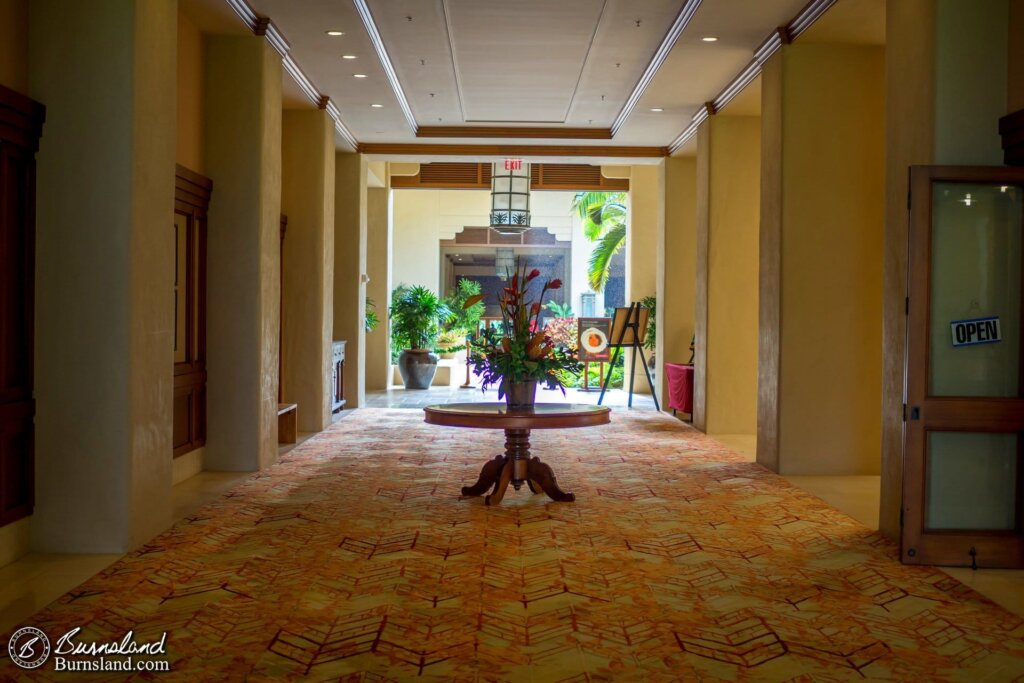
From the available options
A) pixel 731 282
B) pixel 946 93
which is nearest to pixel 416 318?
pixel 731 282

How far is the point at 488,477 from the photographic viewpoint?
21.8 ft

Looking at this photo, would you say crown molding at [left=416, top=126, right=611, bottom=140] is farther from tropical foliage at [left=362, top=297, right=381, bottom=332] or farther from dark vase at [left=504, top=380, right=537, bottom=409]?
dark vase at [left=504, top=380, right=537, bottom=409]

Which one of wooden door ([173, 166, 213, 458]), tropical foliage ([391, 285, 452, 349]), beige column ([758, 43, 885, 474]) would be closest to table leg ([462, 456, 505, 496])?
wooden door ([173, 166, 213, 458])

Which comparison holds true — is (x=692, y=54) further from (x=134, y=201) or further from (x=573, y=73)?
(x=134, y=201)

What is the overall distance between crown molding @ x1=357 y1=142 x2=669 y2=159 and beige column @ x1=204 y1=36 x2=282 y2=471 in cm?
536

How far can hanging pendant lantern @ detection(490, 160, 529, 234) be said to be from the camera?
1391 centimetres

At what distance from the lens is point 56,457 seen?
510 centimetres

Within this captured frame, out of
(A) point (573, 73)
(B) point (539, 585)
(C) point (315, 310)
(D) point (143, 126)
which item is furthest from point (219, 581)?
(A) point (573, 73)

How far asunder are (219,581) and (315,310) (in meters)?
6.15

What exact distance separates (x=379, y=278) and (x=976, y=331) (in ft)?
39.7

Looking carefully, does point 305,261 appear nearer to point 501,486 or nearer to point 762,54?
point 501,486

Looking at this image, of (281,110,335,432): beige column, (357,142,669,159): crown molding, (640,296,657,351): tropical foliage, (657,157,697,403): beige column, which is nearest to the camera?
(281,110,335,432): beige column

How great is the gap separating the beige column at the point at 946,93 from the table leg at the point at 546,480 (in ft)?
6.87

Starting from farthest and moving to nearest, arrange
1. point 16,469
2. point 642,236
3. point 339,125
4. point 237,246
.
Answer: point 642,236
point 339,125
point 237,246
point 16,469
